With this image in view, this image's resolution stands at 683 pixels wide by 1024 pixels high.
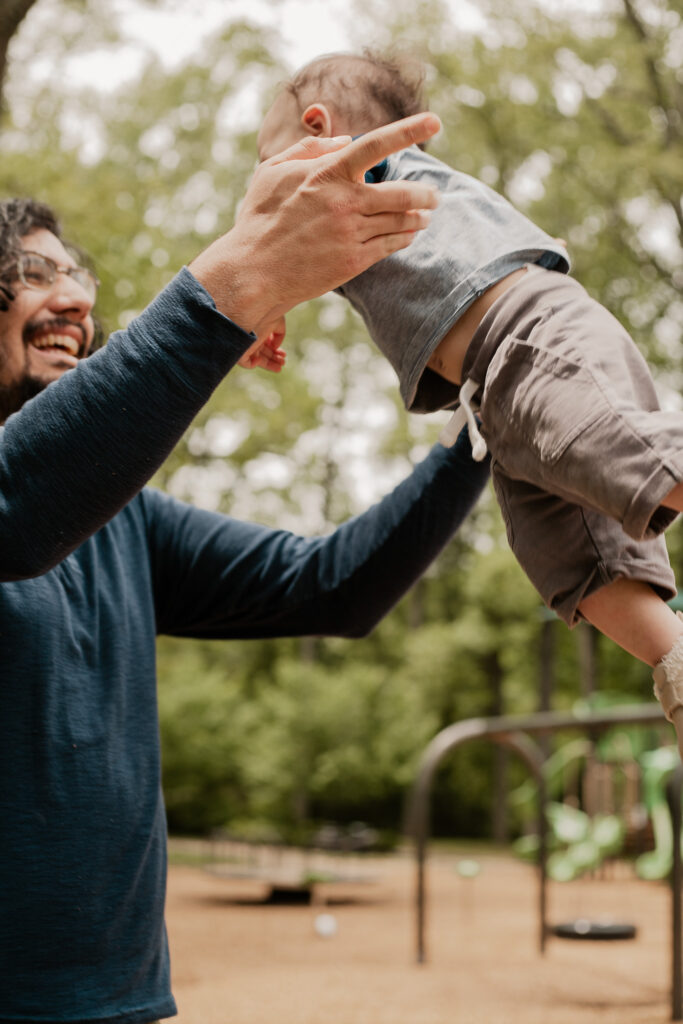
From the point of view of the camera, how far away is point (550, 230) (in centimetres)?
1466

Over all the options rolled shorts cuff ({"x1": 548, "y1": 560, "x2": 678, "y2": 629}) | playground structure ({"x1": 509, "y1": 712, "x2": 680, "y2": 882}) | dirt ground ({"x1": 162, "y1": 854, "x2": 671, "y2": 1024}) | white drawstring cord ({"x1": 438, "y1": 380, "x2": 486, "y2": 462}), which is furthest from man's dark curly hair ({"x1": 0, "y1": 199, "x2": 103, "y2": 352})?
playground structure ({"x1": 509, "y1": 712, "x2": 680, "y2": 882})

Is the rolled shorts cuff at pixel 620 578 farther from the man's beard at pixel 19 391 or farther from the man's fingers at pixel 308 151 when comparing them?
the man's beard at pixel 19 391

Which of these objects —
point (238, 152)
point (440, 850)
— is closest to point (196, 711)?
point (440, 850)

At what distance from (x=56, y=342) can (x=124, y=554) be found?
1.13 feet

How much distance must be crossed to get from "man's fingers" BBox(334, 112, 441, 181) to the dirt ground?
3486mm

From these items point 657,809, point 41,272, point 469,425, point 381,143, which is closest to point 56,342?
point 41,272

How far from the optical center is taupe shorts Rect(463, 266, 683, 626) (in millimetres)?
1042

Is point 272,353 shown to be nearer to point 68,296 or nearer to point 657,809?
point 68,296

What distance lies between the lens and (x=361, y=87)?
1390 mm

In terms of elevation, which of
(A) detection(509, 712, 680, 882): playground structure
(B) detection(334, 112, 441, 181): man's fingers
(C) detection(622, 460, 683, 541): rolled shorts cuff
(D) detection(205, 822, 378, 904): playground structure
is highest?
(B) detection(334, 112, 441, 181): man's fingers

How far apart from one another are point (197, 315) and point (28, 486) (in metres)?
0.21

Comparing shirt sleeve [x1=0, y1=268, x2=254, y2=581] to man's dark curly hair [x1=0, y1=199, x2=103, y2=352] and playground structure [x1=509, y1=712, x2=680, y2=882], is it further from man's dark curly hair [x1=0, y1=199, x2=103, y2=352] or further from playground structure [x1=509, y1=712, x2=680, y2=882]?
playground structure [x1=509, y1=712, x2=680, y2=882]

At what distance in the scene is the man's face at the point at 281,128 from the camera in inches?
53.0

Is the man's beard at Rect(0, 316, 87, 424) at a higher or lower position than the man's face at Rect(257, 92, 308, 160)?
lower
